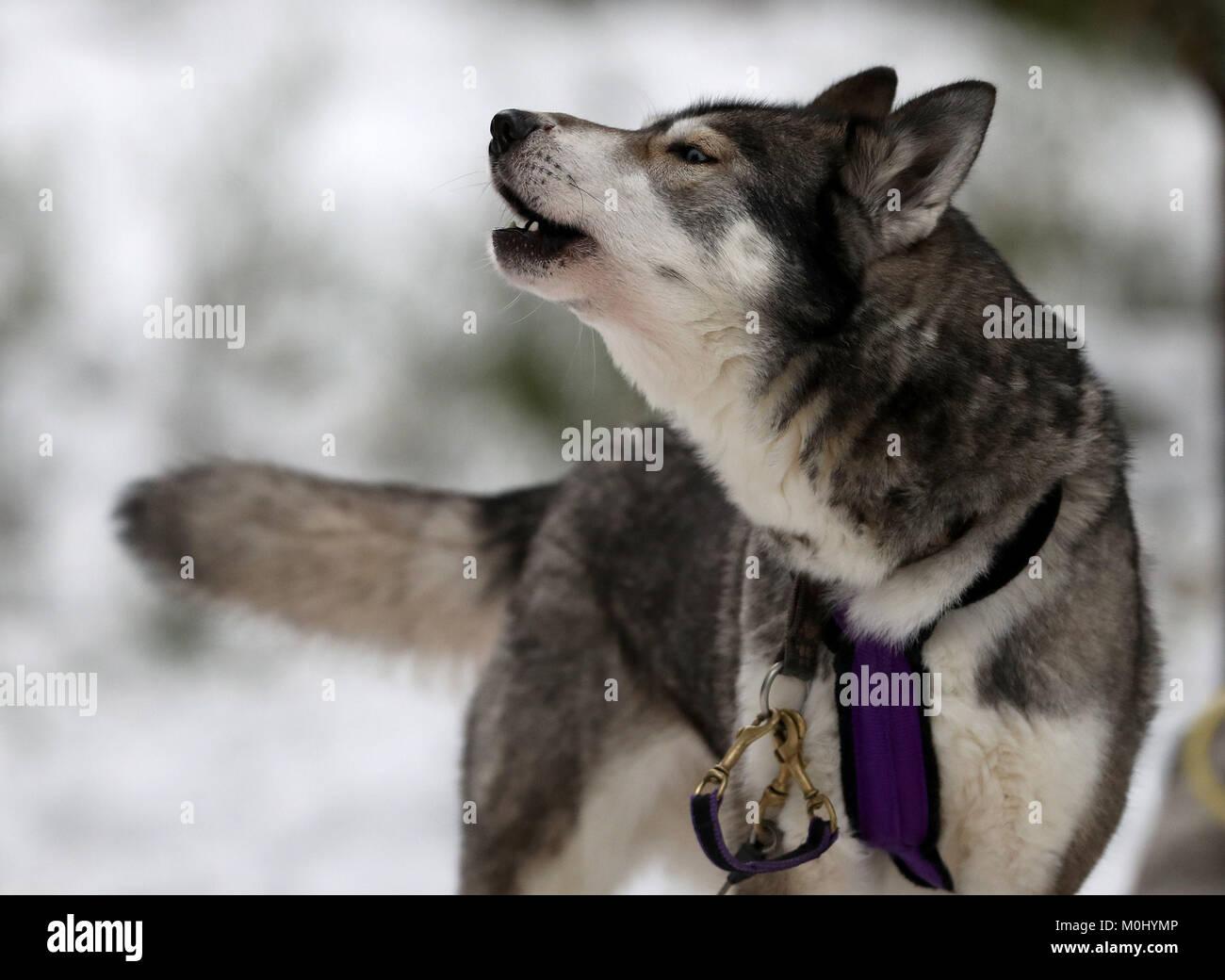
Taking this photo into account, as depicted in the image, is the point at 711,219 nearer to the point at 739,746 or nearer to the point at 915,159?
the point at 915,159

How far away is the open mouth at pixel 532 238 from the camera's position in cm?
185

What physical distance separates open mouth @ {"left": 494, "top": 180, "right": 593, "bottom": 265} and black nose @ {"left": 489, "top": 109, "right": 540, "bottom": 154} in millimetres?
58

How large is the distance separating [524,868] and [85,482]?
12.0 feet

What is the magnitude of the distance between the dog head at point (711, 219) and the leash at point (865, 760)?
0.41 meters

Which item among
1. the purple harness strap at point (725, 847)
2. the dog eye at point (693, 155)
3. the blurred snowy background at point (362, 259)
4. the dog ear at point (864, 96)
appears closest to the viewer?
the purple harness strap at point (725, 847)

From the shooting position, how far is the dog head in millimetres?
1841

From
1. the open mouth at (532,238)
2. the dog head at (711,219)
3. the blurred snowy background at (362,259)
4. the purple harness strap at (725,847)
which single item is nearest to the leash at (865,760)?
the purple harness strap at (725,847)

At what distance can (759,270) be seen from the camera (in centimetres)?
186

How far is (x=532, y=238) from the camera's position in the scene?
6.14ft

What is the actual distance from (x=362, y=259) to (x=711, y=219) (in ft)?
13.5

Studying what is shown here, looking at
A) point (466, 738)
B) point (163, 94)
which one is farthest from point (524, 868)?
point (163, 94)

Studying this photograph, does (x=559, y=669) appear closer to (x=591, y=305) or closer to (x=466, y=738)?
(x=466, y=738)

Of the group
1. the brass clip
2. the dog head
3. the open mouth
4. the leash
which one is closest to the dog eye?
the dog head

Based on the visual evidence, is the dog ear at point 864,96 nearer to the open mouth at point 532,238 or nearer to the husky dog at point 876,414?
the husky dog at point 876,414
